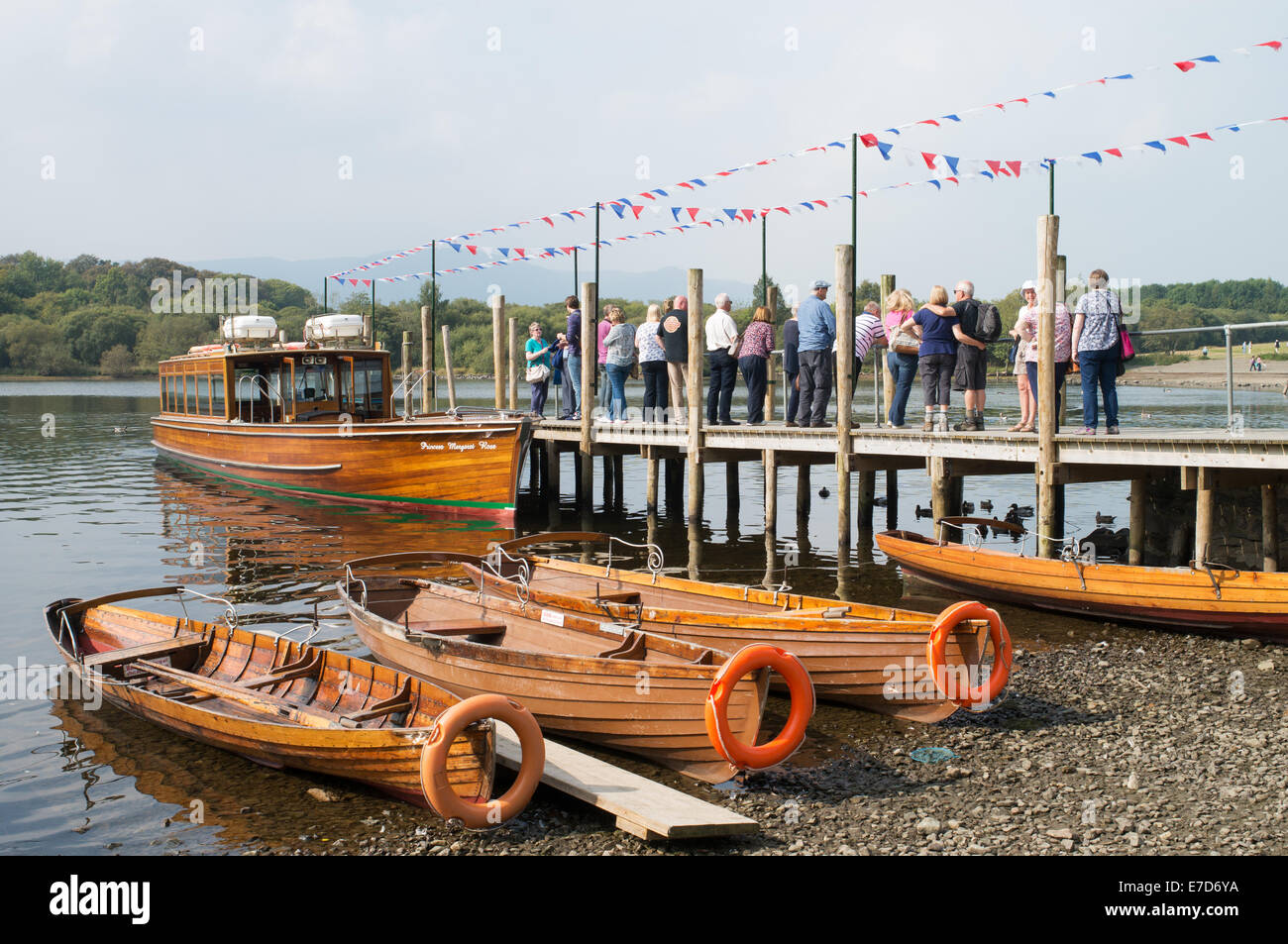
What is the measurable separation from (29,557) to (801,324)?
12.2 metres

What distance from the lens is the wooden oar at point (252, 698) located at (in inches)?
284

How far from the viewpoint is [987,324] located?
12.8 metres

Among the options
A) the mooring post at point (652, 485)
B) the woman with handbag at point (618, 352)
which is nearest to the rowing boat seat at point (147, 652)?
the woman with handbag at point (618, 352)

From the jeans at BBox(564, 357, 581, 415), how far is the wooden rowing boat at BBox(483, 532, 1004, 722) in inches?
397

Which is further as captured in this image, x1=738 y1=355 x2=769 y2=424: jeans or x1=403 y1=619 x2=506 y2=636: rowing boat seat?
x1=738 y1=355 x2=769 y2=424: jeans

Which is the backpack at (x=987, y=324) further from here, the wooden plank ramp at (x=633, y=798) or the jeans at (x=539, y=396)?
the jeans at (x=539, y=396)

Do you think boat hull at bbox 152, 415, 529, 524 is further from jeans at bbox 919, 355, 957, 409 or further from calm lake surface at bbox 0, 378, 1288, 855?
jeans at bbox 919, 355, 957, 409

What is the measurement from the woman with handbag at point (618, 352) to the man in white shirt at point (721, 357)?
5.51ft

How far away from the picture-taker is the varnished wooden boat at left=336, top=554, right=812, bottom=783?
23.2 feet

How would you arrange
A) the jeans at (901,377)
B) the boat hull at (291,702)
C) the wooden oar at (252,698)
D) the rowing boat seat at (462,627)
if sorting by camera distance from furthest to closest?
the jeans at (901,377) → the rowing boat seat at (462,627) → the wooden oar at (252,698) → the boat hull at (291,702)

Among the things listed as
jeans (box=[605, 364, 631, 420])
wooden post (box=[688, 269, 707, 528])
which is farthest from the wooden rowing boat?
jeans (box=[605, 364, 631, 420])

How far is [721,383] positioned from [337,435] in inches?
298
